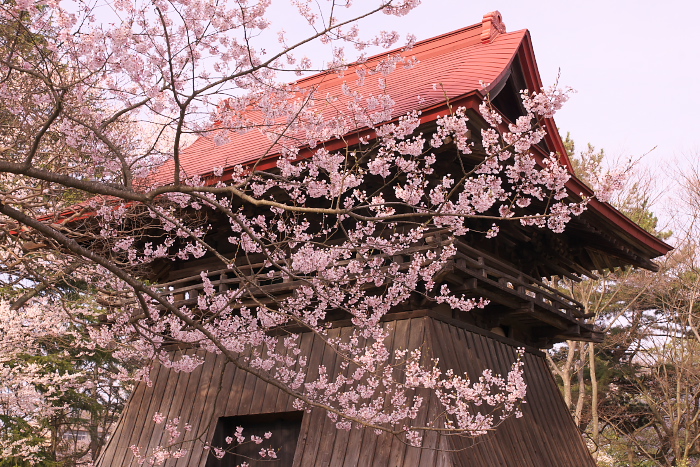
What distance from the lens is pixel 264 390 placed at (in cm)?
800

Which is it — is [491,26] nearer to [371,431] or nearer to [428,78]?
[428,78]

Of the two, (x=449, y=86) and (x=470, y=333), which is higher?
(x=449, y=86)

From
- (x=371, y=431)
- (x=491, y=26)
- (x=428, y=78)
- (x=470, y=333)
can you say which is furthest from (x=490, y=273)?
(x=491, y=26)

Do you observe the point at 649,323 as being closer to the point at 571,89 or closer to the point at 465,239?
the point at 465,239

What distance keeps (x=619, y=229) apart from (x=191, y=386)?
5.90 m

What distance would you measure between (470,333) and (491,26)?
537cm

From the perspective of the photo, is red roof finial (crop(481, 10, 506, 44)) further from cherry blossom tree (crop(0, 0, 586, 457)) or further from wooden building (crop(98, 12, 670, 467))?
cherry blossom tree (crop(0, 0, 586, 457))

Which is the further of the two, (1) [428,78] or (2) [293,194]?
(1) [428,78]

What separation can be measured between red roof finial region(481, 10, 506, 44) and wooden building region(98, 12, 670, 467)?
26 millimetres

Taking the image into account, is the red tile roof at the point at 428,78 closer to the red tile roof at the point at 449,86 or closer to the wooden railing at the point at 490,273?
Answer: the red tile roof at the point at 449,86

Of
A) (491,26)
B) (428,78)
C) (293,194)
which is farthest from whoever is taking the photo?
(491,26)

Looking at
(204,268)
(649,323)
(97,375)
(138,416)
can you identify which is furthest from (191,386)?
(649,323)

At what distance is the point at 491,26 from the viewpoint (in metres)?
10.8

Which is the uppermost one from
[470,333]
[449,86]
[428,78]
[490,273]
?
[428,78]
